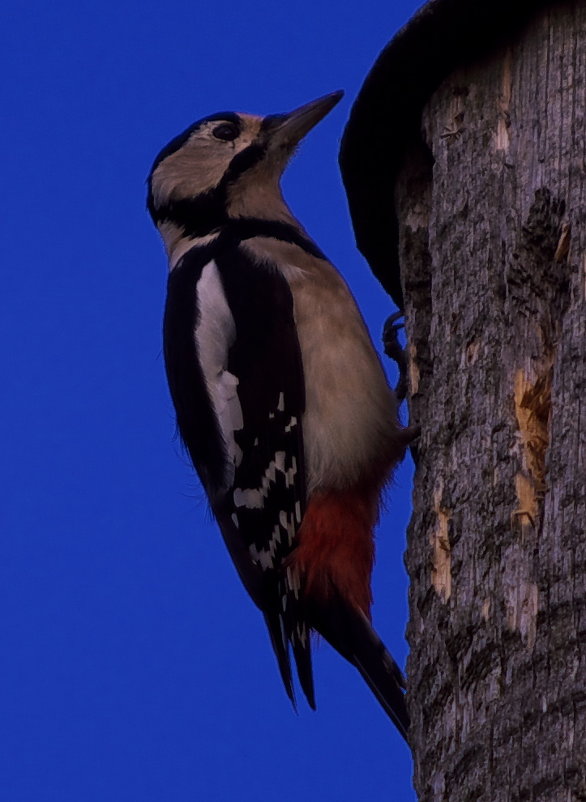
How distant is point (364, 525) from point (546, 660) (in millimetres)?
1401

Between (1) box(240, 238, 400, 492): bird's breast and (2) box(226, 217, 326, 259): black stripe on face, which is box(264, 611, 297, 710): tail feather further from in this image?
(2) box(226, 217, 326, 259): black stripe on face

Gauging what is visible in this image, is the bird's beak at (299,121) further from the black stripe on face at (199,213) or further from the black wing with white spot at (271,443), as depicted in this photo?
the black wing with white spot at (271,443)

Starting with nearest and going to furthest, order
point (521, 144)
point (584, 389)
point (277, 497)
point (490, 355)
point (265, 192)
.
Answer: point (584, 389), point (490, 355), point (521, 144), point (277, 497), point (265, 192)

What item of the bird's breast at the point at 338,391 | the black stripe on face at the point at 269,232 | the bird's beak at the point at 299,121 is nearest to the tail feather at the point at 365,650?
the bird's breast at the point at 338,391

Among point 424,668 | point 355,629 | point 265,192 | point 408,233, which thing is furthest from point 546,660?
point 265,192

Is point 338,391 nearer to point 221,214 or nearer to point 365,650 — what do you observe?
point 365,650

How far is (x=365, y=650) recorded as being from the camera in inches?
133

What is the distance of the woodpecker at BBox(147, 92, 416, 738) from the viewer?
3.58 meters

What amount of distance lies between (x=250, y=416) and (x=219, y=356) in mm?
207

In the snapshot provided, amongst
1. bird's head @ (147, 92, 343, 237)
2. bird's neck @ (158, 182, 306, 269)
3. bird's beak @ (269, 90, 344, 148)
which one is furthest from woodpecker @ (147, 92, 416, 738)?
bird's beak @ (269, 90, 344, 148)

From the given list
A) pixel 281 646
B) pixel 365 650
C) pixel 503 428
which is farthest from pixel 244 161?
pixel 503 428

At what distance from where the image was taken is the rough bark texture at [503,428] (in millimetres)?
2305

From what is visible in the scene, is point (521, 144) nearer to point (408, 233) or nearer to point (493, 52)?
point (493, 52)

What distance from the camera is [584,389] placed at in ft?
8.37
